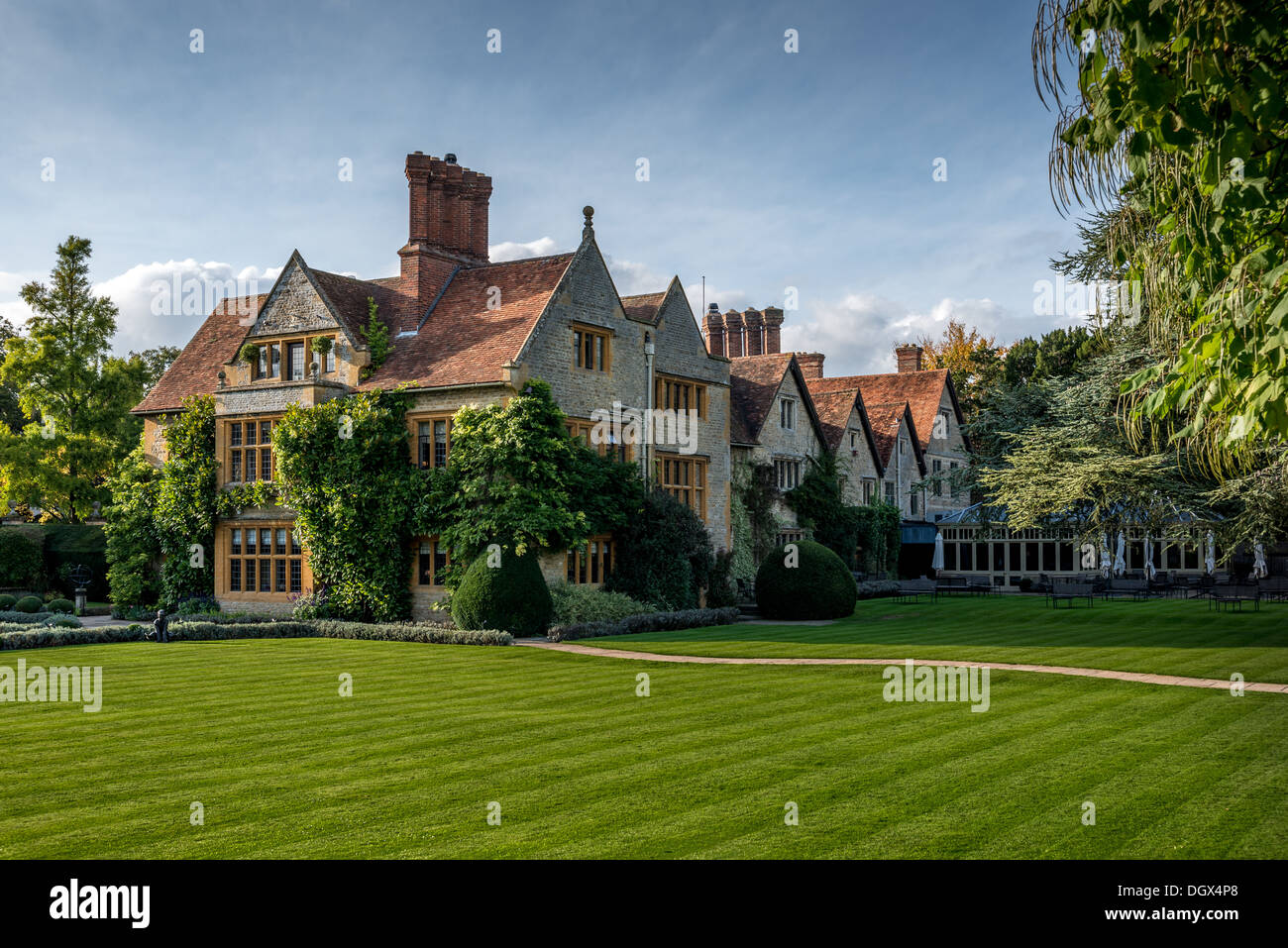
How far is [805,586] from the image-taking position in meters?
31.6

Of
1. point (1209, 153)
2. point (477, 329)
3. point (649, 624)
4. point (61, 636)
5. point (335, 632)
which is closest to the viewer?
point (1209, 153)

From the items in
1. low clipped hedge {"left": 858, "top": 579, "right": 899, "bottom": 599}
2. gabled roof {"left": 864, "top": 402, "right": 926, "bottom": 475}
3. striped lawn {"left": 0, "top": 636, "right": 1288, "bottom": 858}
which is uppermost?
gabled roof {"left": 864, "top": 402, "right": 926, "bottom": 475}

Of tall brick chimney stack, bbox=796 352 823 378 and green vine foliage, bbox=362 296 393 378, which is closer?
green vine foliage, bbox=362 296 393 378

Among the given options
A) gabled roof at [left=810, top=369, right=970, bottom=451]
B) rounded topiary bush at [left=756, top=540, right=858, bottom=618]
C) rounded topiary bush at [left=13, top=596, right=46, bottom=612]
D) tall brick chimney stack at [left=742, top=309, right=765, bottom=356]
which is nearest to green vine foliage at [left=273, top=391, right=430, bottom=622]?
rounded topiary bush at [left=13, top=596, right=46, bottom=612]

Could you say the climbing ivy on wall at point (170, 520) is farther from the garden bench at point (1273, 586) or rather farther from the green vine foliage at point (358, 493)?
the garden bench at point (1273, 586)

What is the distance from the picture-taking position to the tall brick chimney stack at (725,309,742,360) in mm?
52812

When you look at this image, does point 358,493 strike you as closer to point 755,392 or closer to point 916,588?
point 755,392

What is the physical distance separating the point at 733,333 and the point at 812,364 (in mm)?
5666

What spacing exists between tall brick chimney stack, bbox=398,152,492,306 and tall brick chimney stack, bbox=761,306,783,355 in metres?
19.1

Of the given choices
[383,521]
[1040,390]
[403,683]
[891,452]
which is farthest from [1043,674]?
[891,452]

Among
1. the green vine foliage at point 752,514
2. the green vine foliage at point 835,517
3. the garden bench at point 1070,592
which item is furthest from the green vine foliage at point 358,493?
the garden bench at point 1070,592

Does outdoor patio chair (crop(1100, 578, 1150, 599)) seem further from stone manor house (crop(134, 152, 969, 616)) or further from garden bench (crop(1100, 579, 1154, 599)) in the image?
stone manor house (crop(134, 152, 969, 616))

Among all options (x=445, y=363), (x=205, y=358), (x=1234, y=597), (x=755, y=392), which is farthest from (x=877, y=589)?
(x=205, y=358)

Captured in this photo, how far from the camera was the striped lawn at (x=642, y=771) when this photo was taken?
8.43 meters
